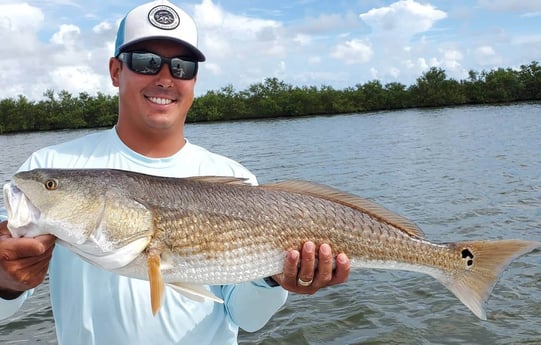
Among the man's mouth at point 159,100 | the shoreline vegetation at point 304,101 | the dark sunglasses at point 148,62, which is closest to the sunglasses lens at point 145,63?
the dark sunglasses at point 148,62

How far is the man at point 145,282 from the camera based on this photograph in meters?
2.95

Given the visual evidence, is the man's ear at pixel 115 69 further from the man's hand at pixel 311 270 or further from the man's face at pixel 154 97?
the man's hand at pixel 311 270

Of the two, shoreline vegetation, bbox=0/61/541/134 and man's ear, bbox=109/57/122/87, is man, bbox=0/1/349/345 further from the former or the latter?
shoreline vegetation, bbox=0/61/541/134

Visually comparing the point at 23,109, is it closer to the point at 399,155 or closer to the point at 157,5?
the point at 399,155

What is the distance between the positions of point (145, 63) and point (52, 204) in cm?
Result: 111

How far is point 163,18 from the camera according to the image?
10.9ft

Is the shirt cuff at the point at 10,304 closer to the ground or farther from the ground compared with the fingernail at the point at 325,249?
closer to the ground

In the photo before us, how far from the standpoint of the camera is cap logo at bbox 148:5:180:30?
3311 mm

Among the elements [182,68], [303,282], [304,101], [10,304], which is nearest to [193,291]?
[303,282]

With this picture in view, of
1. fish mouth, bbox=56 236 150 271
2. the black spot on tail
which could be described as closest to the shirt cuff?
fish mouth, bbox=56 236 150 271

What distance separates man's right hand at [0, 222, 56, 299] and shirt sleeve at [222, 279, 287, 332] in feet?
3.65

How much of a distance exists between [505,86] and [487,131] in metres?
61.5

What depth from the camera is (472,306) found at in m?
3.23

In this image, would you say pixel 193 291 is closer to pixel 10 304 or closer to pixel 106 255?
pixel 106 255
